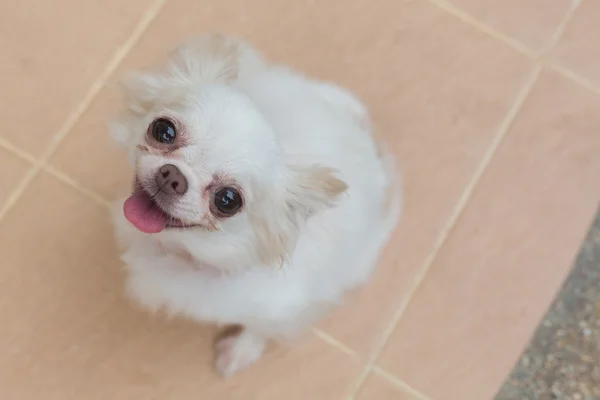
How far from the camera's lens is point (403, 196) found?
159cm

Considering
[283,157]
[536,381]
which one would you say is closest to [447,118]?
[536,381]

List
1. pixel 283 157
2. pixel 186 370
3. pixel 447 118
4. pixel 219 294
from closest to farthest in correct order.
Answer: pixel 283 157
pixel 219 294
pixel 186 370
pixel 447 118

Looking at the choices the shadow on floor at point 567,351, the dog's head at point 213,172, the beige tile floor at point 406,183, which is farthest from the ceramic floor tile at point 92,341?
the dog's head at point 213,172

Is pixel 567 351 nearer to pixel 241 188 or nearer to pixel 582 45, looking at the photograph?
pixel 582 45

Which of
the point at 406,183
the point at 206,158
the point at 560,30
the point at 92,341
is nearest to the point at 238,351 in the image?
the point at 92,341

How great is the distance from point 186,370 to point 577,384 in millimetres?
857

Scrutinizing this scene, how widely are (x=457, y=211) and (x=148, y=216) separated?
85 cm

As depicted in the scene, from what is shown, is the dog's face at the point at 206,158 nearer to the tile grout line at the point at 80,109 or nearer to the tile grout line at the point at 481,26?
the tile grout line at the point at 80,109

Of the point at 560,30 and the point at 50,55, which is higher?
the point at 560,30

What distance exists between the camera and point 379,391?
4.94ft

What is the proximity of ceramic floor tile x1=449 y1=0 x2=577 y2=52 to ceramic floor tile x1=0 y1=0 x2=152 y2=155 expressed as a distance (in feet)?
2.66

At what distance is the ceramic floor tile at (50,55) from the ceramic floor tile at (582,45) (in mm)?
1019

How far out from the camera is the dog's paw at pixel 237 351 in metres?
1.46

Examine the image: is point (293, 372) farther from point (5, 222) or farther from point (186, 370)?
point (5, 222)
